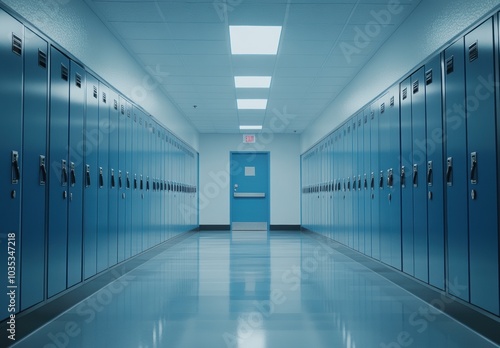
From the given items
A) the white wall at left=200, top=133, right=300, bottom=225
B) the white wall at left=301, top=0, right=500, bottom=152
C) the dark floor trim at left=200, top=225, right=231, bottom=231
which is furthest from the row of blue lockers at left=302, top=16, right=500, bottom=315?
the dark floor trim at left=200, top=225, right=231, bottom=231

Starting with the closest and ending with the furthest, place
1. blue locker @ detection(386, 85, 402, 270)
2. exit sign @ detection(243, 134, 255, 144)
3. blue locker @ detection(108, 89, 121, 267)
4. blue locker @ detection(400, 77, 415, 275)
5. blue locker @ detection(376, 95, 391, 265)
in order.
A: blue locker @ detection(400, 77, 415, 275)
blue locker @ detection(386, 85, 402, 270)
blue locker @ detection(108, 89, 121, 267)
blue locker @ detection(376, 95, 391, 265)
exit sign @ detection(243, 134, 255, 144)

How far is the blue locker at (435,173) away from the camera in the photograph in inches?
151

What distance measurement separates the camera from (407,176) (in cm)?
466

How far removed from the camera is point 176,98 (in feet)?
29.3

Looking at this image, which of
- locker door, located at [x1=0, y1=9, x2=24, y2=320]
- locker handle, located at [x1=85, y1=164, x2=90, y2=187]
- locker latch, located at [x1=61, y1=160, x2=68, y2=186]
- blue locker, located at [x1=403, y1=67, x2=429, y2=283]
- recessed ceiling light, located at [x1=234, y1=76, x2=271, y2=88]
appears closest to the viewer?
locker door, located at [x1=0, y1=9, x2=24, y2=320]

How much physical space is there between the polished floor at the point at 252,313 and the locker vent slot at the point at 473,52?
1.78 m

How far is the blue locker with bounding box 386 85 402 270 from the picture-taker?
16.2 ft

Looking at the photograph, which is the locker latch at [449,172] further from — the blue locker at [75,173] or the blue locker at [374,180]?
the blue locker at [75,173]

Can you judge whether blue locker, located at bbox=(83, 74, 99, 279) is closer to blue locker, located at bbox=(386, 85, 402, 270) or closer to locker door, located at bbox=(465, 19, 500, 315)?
blue locker, located at bbox=(386, 85, 402, 270)

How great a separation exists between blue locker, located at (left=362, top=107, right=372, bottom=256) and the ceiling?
2.76 ft

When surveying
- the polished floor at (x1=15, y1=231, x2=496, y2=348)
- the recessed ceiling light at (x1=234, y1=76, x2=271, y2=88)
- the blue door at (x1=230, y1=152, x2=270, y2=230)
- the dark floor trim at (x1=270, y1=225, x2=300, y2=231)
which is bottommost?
the dark floor trim at (x1=270, y1=225, x2=300, y2=231)

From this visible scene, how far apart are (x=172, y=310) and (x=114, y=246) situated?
182 centimetres

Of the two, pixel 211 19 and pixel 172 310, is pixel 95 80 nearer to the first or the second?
pixel 211 19

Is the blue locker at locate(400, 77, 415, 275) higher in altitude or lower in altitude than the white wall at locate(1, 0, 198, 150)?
lower
